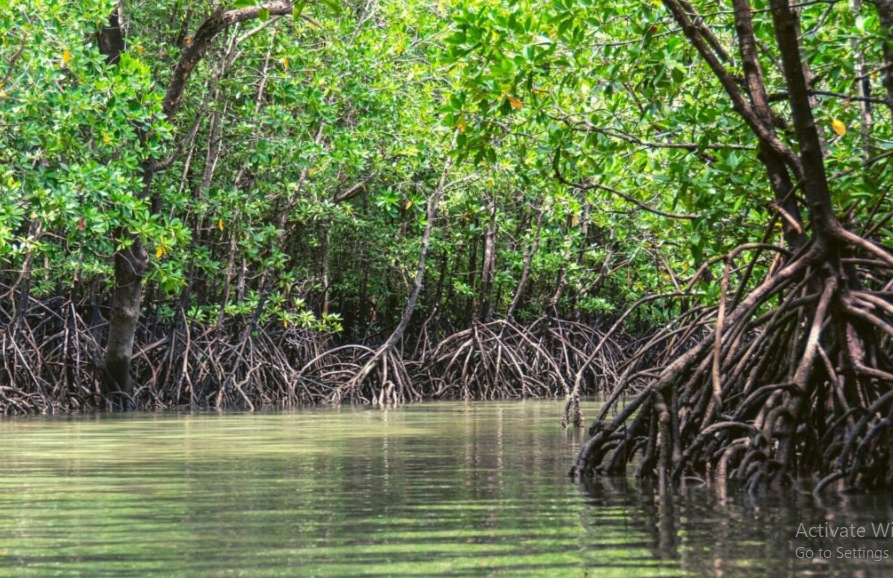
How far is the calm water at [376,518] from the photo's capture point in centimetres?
305

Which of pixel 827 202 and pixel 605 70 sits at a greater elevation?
pixel 605 70

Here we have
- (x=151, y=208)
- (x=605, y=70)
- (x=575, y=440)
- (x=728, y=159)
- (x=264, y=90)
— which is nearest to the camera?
(x=728, y=159)

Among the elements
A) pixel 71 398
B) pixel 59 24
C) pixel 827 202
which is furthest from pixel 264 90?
pixel 827 202

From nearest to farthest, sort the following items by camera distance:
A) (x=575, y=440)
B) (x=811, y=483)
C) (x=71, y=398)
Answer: (x=811, y=483), (x=575, y=440), (x=71, y=398)

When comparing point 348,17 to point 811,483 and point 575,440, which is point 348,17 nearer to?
point 575,440

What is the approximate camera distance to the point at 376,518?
157 inches

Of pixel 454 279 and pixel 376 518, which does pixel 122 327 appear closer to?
pixel 454 279

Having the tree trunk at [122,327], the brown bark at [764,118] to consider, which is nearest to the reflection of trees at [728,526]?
the brown bark at [764,118]

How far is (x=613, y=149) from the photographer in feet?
22.8

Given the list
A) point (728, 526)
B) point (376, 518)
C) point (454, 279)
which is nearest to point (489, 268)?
point (454, 279)

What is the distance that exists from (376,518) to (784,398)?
1760mm

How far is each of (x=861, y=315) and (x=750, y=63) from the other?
4.17 feet

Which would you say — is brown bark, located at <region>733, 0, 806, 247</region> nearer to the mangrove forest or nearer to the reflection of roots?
the mangrove forest

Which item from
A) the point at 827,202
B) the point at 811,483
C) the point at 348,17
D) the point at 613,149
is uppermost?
the point at 348,17
